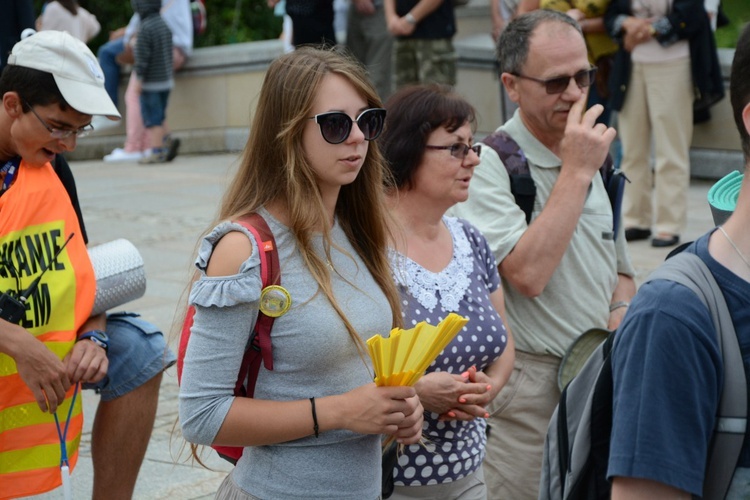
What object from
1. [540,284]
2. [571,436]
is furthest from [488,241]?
[571,436]

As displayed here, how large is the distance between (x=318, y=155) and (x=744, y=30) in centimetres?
105

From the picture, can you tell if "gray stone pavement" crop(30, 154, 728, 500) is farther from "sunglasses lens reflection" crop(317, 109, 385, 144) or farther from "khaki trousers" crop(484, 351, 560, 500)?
"khaki trousers" crop(484, 351, 560, 500)

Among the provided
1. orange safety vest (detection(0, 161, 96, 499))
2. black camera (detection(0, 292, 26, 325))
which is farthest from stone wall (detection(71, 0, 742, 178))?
black camera (detection(0, 292, 26, 325))

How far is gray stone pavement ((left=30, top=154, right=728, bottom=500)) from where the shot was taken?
470cm

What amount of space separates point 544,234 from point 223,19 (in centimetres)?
1913

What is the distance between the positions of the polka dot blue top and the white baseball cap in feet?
3.69

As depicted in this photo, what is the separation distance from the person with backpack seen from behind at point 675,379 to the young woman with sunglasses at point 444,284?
1234 mm

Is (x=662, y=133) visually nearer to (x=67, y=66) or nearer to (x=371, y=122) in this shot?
(x=67, y=66)

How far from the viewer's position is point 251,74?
14.5 meters

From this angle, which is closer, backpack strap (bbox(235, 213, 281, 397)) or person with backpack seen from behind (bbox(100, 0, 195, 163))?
backpack strap (bbox(235, 213, 281, 397))

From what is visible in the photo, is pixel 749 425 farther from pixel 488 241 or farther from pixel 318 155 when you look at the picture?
pixel 488 241

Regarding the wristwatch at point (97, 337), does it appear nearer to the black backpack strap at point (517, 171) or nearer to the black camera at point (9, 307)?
the black camera at point (9, 307)

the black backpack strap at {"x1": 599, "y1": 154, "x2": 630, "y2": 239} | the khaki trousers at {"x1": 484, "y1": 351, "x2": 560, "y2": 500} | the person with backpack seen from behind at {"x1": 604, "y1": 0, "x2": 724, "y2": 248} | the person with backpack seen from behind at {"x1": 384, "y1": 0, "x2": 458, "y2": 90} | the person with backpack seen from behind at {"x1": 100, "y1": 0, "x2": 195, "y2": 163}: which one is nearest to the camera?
the khaki trousers at {"x1": 484, "y1": 351, "x2": 560, "y2": 500}

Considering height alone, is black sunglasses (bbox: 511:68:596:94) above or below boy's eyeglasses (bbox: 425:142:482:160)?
above
